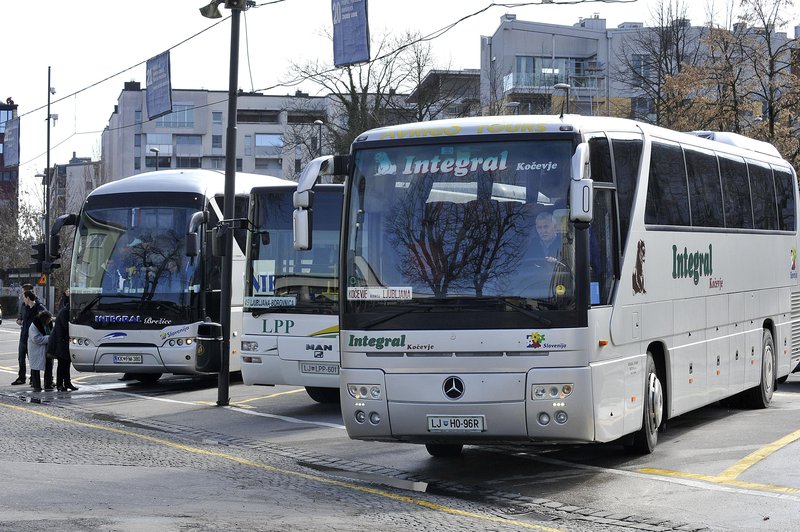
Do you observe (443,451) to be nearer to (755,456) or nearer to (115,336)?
(755,456)

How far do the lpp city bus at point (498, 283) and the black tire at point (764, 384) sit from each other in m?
4.87

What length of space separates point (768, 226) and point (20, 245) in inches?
2835

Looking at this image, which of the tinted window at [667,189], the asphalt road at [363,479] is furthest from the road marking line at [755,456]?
the tinted window at [667,189]

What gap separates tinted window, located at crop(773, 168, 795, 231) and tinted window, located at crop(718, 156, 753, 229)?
1843 millimetres

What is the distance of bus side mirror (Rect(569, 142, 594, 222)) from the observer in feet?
34.4

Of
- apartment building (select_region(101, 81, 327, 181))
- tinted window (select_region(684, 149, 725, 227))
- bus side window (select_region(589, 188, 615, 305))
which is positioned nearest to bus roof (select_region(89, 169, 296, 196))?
tinted window (select_region(684, 149, 725, 227))

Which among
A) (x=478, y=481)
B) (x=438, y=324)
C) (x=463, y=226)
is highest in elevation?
(x=463, y=226)

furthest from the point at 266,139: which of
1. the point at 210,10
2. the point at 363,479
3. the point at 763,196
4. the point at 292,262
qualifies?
the point at 363,479

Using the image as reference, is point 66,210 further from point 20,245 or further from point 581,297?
point 581,297

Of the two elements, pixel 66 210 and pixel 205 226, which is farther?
pixel 66 210

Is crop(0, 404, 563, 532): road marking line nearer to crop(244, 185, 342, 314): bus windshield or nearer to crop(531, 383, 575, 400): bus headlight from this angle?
crop(531, 383, 575, 400): bus headlight

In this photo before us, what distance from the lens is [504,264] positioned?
10.8 metres

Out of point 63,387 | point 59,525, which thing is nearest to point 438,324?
point 59,525

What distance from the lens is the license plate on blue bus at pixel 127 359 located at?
71.2ft
